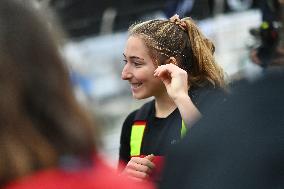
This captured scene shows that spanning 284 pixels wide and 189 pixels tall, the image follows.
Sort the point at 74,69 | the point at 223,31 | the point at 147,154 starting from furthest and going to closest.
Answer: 1. the point at 223,31
2. the point at 147,154
3. the point at 74,69

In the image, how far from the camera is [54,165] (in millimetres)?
1315

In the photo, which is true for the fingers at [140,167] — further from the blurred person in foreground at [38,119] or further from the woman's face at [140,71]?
the blurred person in foreground at [38,119]

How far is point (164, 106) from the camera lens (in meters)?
3.17

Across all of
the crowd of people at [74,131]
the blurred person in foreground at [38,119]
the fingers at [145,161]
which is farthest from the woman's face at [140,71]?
the blurred person in foreground at [38,119]

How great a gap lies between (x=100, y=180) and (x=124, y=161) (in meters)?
1.87

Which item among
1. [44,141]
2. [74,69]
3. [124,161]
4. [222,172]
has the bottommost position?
[124,161]

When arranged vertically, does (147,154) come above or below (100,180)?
below

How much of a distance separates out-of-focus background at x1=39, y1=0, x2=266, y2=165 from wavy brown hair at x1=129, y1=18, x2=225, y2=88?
560cm

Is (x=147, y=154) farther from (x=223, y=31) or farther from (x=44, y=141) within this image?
(x=223, y=31)

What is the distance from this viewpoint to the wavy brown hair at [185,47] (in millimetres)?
3221

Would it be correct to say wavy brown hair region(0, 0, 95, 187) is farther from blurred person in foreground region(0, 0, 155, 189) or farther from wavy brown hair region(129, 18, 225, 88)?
wavy brown hair region(129, 18, 225, 88)

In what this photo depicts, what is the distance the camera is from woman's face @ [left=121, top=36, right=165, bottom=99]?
321cm

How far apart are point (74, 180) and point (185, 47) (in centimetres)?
206

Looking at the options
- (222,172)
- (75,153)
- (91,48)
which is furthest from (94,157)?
(91,48)
